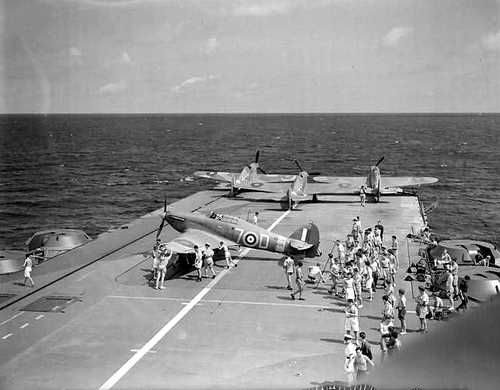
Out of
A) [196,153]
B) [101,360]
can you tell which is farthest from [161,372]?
[196,153]

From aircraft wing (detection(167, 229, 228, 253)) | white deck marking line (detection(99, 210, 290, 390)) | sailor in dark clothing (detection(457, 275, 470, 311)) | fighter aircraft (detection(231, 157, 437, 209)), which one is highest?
fighter aircraft (detection(231, 157, 437, 209))

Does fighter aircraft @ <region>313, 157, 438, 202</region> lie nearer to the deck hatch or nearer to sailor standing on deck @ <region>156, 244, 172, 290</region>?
sailor standing on deck @ <region>156, 244, 172, 290</region>

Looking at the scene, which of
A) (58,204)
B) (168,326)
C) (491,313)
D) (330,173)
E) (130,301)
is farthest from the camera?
(330,173)

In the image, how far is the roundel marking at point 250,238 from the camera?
97.6ft

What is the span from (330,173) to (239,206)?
50969mm

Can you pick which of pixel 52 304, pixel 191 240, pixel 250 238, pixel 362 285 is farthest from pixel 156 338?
pixel 250 238

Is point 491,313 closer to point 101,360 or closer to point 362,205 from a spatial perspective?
point 101,360

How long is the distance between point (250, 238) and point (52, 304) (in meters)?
10.9

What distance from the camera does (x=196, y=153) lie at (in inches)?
5595

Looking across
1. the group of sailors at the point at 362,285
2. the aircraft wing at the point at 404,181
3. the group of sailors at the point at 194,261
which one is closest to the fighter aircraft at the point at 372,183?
the aircraft wing at the point at 404,181

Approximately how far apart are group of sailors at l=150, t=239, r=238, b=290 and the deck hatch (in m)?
3.79

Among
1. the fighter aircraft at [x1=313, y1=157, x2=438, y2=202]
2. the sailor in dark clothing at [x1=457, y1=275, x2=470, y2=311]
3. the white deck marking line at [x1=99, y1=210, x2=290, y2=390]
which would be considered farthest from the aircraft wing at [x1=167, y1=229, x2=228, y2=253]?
the fighter aircraft at [x1=313, y1=157, x2=438, y2=202]

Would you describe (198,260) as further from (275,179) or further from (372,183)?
(275,179)

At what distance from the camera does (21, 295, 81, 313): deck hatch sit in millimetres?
22969
